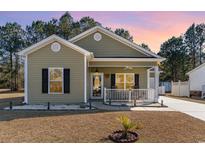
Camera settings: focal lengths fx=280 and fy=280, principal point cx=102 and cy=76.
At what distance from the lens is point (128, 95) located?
20.0m

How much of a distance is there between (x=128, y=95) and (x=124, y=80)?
309 centimetres

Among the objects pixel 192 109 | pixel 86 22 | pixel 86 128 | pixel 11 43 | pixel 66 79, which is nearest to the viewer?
pixel 86 128

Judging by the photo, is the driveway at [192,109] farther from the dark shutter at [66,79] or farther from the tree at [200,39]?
the tree at [200,39]

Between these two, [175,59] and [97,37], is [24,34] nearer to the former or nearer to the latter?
[175,59]

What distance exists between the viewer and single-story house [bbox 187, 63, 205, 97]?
1314 inches

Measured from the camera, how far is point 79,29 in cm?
4806

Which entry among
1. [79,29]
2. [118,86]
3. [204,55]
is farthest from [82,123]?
[204,55]

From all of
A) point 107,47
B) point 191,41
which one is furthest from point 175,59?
point 107,47

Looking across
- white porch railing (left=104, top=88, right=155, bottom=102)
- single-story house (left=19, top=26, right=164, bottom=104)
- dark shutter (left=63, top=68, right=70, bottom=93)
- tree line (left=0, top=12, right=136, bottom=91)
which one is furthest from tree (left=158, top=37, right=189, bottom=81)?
dark shutter (left=63, top=68, right=70, bottom=93)

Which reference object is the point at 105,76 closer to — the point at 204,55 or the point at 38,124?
the point at 38,124

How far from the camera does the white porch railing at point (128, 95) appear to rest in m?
20.0

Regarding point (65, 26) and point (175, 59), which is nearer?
point (65, 26)
